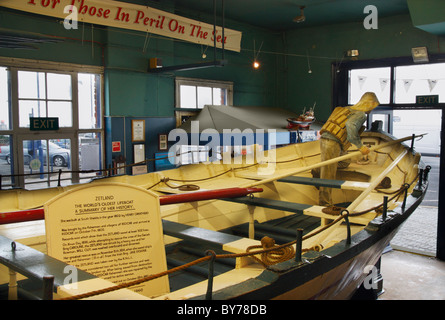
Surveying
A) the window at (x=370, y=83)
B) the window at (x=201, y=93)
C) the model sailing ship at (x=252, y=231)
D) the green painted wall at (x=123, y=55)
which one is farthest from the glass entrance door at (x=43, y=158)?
the window at (x=370, y=83)

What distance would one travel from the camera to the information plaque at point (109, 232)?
6.96ft

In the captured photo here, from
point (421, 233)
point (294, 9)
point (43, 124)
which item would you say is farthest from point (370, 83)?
point (43, 124)

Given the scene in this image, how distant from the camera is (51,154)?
820 cm

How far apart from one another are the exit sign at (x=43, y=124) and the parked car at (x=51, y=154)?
12.0 inches

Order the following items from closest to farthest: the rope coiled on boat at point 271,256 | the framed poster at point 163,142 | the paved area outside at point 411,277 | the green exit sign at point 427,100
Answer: the rope coiled on boat at point 271,256
the paved area outside at point 411,277
the green exit sign at point 427,100
the framed poster at point 163,142

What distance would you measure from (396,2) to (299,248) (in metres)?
9.17

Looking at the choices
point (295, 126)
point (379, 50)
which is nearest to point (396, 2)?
point (379, 50)

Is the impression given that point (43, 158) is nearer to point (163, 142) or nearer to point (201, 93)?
point (163, 142)

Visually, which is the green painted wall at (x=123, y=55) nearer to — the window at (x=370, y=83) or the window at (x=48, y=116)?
the window at (x=48, y=116)

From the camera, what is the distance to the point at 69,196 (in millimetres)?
2150

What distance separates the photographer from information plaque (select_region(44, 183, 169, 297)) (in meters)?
2.12

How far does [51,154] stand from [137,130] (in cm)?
189

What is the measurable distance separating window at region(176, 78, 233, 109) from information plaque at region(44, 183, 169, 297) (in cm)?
803
